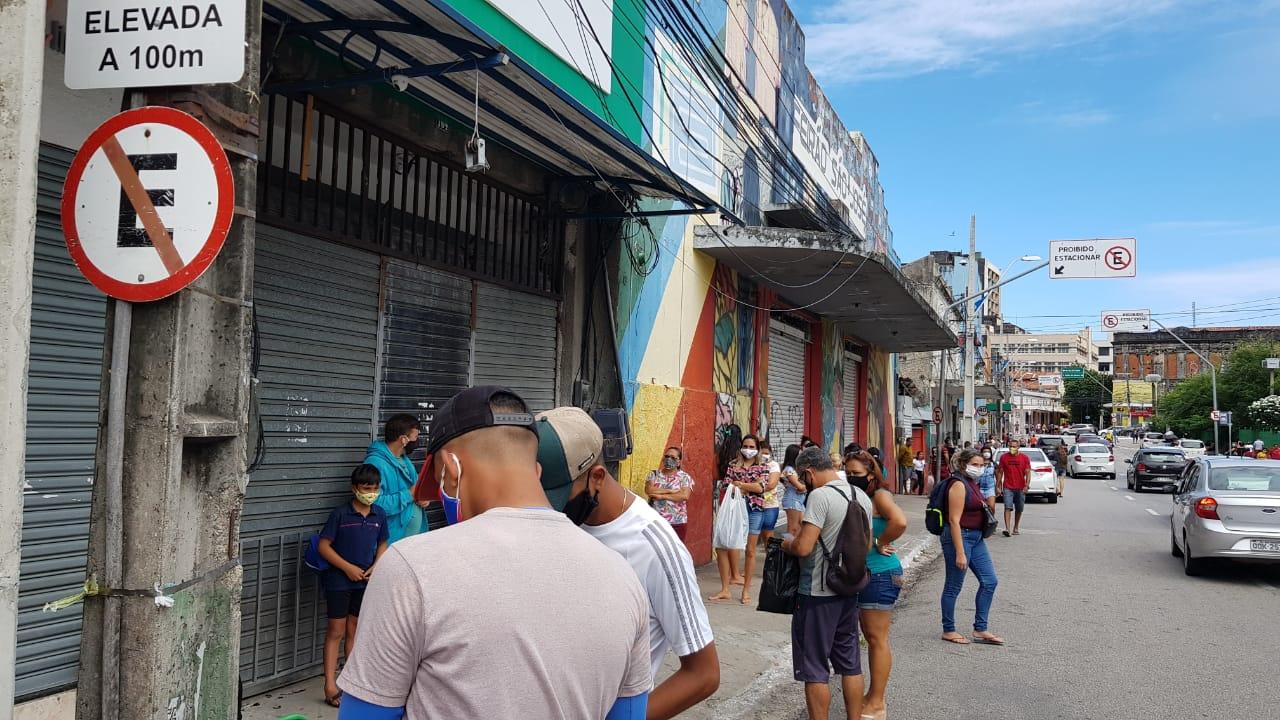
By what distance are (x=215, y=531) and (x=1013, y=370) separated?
114 metres

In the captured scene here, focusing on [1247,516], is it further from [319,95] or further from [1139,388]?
[1139,388]

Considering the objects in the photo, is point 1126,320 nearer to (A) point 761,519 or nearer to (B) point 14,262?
(A) point 761,519

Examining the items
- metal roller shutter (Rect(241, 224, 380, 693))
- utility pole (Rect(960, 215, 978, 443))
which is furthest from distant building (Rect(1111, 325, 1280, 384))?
metal roller shutter (Rect(241, 224, 380, 693))

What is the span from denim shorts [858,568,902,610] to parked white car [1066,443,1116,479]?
34442mm

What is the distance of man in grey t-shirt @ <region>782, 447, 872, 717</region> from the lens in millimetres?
5477

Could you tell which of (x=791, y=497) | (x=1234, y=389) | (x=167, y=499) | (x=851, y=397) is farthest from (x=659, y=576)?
(x=1234, y=389)

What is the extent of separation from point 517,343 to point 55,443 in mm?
4619

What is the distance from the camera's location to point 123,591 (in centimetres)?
307

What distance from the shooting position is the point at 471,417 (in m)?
2.01

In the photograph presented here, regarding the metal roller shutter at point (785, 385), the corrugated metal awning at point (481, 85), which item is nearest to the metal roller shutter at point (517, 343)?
Result: the corrugated metal awning at point (481, 85)

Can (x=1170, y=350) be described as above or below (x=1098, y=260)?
above

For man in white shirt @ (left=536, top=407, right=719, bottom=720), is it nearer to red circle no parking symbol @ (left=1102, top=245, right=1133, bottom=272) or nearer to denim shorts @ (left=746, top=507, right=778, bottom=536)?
denim shorts @ (left=746, top=507, right=778, bottom=536)

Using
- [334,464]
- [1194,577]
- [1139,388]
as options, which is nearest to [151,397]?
[334,464]

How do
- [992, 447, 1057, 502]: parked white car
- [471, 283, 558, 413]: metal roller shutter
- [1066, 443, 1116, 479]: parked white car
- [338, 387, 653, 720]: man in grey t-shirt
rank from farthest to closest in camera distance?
[1066, 443, 1116, 479]: parked white car
[992, 447, 1057, 502]: parked white car
[471, 283, 558, 413]: metal roller shutter
[338, 387, 653, 720]: man in grey t-shirt
